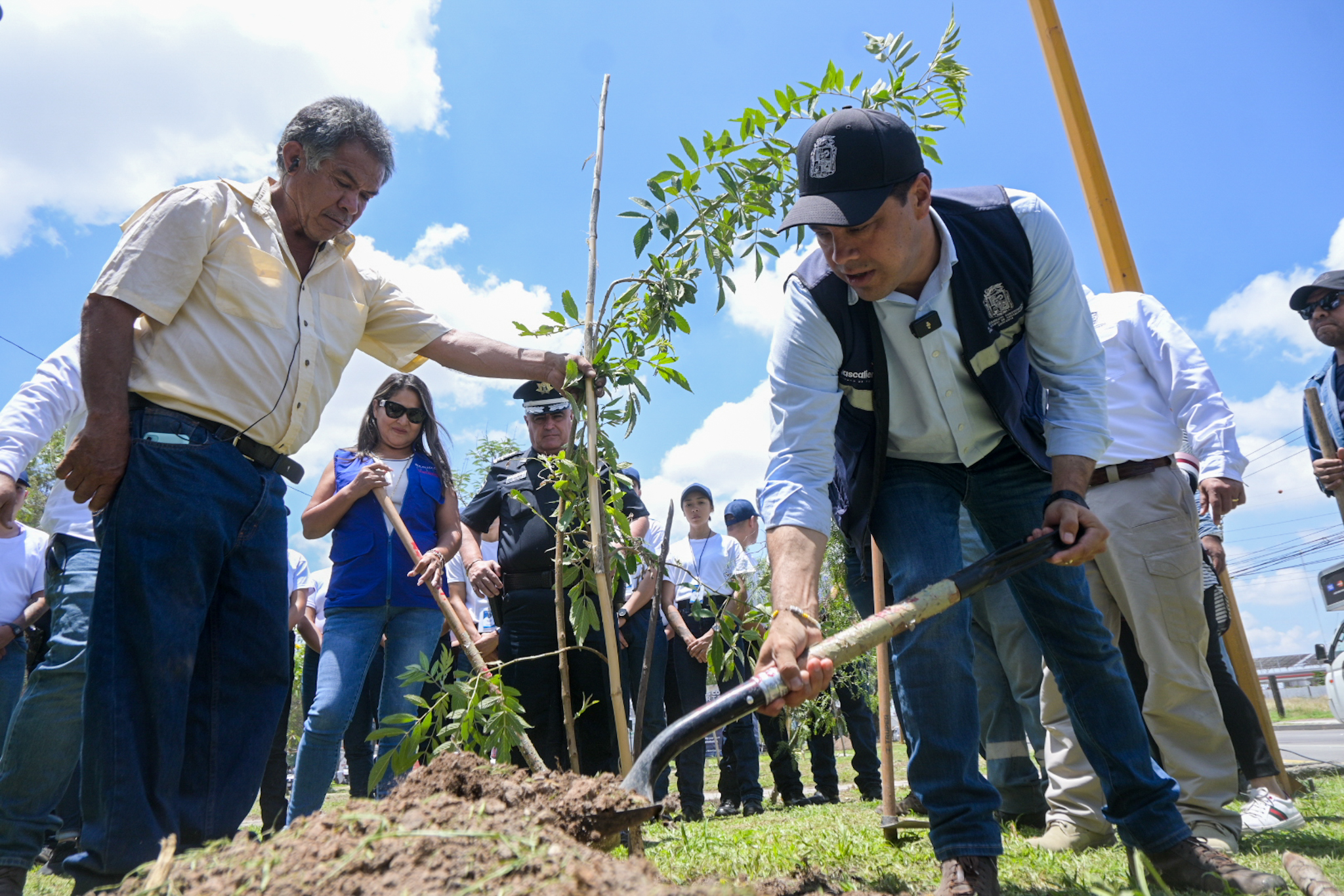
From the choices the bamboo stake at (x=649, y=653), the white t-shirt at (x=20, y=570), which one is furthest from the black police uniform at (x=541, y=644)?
the white t-shirt at (x=20, y=570)

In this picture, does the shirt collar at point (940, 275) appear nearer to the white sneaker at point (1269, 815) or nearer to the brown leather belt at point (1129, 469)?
the brown leather belt at point (1129, 469)

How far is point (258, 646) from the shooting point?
2676mm

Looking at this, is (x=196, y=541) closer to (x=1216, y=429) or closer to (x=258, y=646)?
(x=258, y=646)

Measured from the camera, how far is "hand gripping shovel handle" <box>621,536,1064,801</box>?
192 cm

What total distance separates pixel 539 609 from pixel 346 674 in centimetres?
96

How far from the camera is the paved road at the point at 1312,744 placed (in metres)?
9.78

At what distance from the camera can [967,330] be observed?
2.61 metres

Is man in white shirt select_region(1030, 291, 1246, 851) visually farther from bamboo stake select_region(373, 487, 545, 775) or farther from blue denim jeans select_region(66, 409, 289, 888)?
blue denim jeans select_region(66, 409, 289, 888)

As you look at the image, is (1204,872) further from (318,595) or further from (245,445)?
(318,595)

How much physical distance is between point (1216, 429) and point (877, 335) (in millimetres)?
2048

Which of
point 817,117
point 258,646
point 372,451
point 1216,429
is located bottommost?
point 258,646

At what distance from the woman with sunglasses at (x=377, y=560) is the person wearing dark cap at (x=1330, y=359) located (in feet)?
14.6

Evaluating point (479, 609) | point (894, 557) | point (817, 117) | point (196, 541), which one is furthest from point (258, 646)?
point (479, 609)

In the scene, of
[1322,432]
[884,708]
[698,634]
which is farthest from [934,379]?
[698,634]
